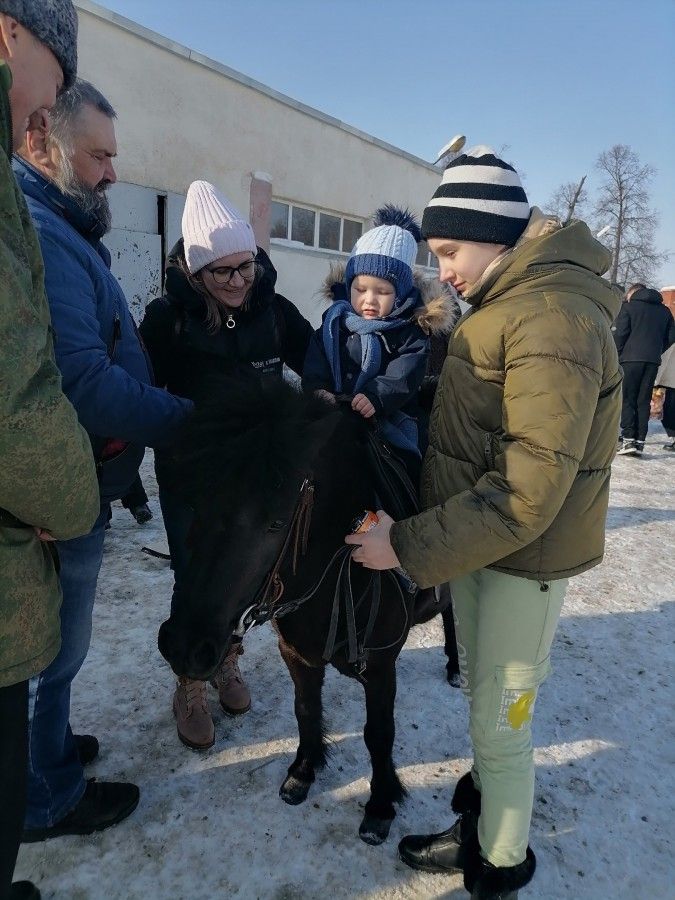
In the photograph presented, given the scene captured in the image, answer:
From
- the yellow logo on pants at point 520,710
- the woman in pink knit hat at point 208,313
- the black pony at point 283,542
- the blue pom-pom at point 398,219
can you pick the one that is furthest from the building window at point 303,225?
the yellow logo on pants at point 520,710

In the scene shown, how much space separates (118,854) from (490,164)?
281 centimetres

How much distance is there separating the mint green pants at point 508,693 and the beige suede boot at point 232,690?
1440 mm

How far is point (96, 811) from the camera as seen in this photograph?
2068mm

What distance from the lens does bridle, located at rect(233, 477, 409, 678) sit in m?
1.64

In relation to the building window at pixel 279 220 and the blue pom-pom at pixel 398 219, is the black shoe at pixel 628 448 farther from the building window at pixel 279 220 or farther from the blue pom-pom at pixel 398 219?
the building window at pixel 279 220

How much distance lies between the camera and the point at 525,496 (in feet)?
4.45

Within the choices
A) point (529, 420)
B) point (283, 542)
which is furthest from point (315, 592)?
point (529, 420)

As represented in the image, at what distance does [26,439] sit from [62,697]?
4.54 ft

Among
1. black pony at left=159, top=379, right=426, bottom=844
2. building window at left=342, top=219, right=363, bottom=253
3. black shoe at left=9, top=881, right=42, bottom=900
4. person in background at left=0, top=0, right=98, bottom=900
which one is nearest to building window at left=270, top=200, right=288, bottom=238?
building window at left=342, top=219, right=363, bottom=253

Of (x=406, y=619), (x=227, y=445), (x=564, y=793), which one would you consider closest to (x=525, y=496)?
(x=227, y=445)

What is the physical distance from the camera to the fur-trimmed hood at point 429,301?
7.46 feet

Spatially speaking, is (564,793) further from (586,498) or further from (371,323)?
(371,323)

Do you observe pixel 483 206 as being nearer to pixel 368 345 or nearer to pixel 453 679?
pixel 368 345

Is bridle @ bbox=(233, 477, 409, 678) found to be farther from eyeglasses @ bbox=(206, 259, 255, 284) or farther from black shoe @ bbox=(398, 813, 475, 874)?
eyeglasses @ bbox=(206, 259, 255, 284)
